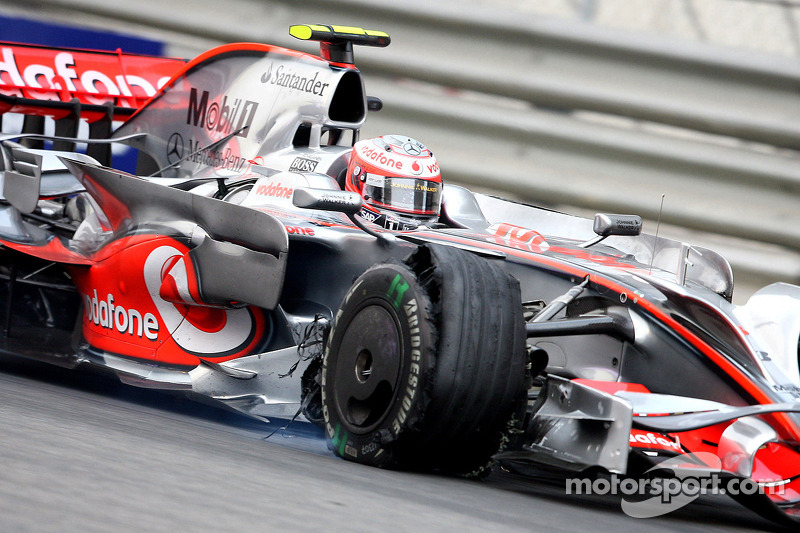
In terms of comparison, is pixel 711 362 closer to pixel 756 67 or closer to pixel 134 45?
pixel 756 67

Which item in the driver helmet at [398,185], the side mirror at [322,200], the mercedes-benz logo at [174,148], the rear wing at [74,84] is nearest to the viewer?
the side mirror at [322,200]

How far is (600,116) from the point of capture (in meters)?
5.72

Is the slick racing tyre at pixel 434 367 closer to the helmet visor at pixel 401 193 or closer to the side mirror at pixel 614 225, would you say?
the side mirror at pixel 614 225

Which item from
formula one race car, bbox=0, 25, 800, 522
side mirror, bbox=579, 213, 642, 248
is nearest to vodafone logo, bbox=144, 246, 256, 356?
formula one race car, bbox=0, 25, 800, 522

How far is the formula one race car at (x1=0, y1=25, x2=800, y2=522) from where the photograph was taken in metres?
2.84

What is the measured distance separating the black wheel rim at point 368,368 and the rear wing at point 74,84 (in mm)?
3217

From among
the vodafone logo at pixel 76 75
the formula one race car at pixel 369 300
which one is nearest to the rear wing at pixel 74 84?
the vodafone logo at pixel 76 75

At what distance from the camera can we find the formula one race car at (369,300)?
9.33 feet

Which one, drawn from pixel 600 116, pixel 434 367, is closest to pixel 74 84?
pixel 600 116

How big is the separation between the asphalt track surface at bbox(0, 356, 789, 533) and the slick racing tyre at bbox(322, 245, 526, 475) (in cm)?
9

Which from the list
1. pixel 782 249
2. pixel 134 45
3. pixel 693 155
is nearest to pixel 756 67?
pixel 693 155

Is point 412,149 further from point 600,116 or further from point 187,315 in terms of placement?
point 600,116

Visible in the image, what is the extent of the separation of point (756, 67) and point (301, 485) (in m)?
3.96
